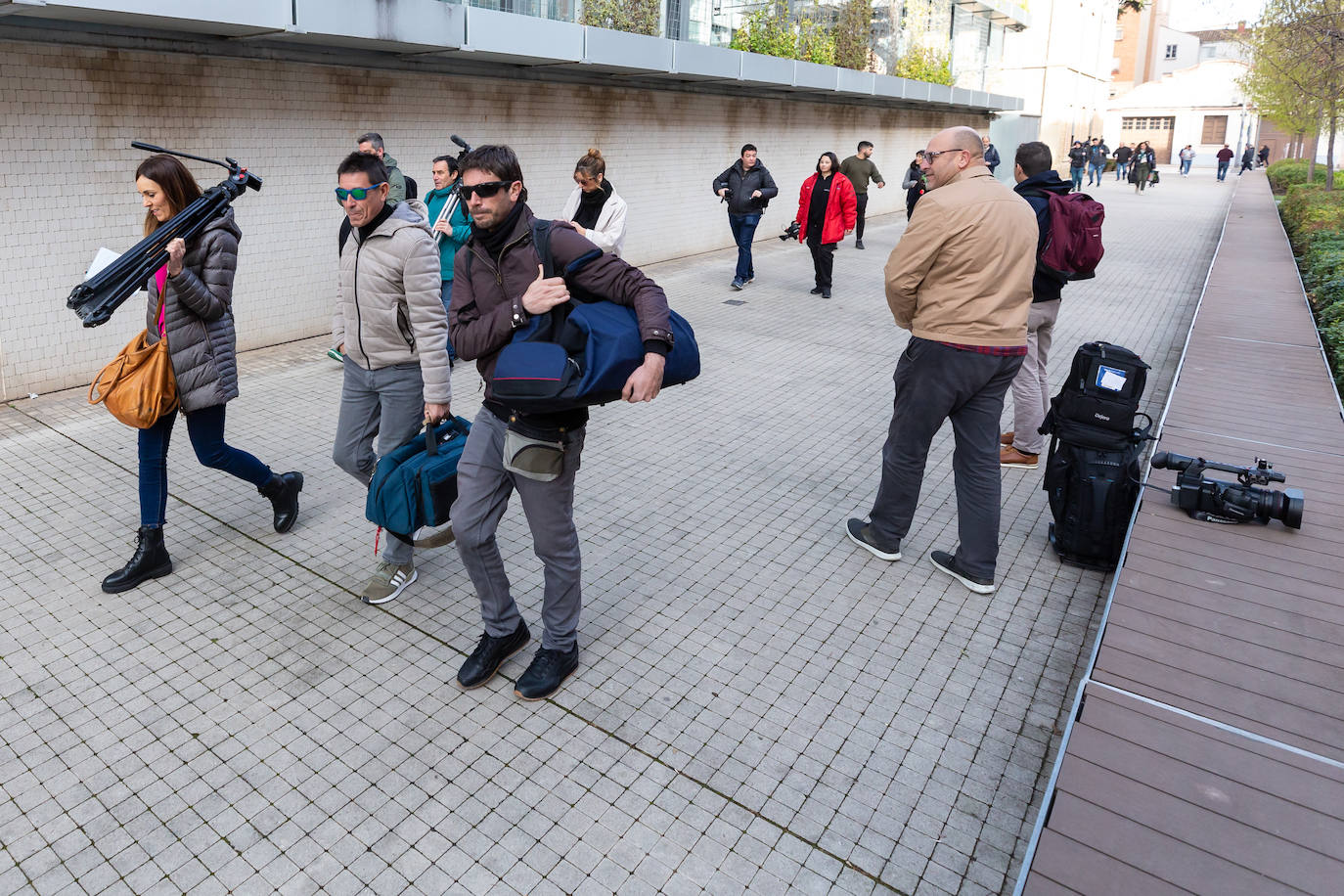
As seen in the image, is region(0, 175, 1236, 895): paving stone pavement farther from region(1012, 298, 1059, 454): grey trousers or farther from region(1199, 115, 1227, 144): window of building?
region(1199, 115, 1227, 144): window of building

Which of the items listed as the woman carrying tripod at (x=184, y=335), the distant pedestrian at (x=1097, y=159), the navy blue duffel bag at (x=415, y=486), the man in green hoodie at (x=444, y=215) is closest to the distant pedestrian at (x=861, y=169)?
the man in green hoodie at (x=444, y=215)

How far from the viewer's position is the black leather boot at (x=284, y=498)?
498cm

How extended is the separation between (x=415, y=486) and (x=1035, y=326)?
163 inches

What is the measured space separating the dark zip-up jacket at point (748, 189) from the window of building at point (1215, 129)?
6705cm

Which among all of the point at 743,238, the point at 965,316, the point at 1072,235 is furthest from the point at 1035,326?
the point at 743,238

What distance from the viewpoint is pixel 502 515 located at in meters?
3.56

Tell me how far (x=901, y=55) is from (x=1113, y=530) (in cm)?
1852

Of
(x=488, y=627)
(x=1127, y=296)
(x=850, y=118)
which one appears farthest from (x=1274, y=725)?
(x=850, y=118)

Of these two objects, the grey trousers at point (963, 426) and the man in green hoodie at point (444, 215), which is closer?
the grey trousers at point (963, 426)

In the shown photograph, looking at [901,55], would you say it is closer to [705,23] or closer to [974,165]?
[705,23]

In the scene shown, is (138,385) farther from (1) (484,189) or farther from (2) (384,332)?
(1) (484,189)

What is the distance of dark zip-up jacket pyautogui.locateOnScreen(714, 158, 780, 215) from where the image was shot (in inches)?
472

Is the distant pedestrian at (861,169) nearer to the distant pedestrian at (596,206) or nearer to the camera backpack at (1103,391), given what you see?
the distant pedestrian at (596,206)

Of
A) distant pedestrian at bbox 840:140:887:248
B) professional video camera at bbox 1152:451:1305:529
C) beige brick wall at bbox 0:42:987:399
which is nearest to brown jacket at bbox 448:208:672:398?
professional video camera at bbox 1152:451:1305:529
